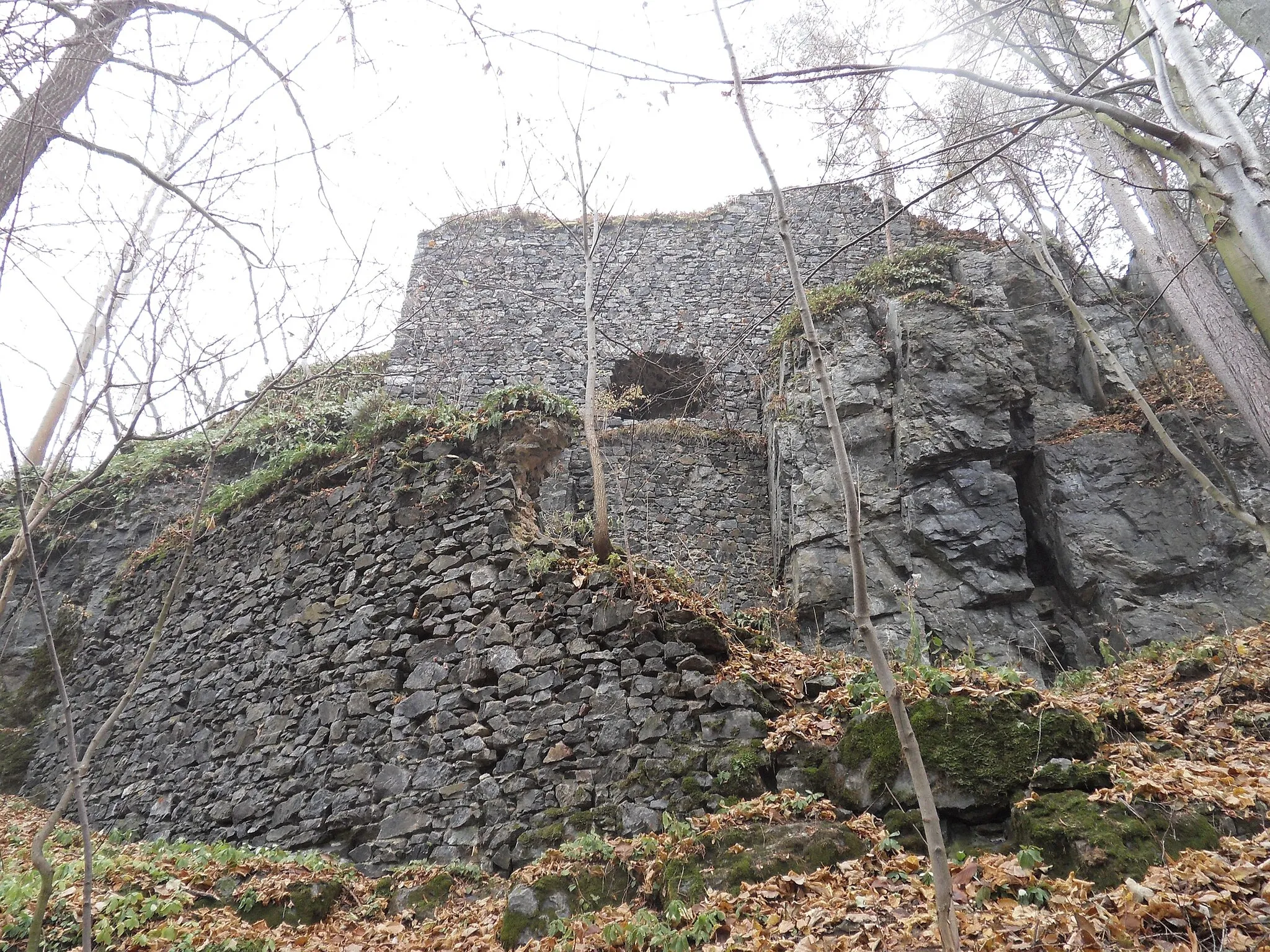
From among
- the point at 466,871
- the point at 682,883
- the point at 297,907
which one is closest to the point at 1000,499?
the point at 682,883

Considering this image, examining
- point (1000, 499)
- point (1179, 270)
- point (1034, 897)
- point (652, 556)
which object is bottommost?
point (1034, 897)

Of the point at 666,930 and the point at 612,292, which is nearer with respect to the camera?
the point at 666,930

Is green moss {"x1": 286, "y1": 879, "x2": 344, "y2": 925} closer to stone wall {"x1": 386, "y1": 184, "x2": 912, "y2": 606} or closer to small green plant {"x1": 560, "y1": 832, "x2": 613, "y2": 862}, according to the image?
small green plant {"x1": 560, "y1": 832, "x2": 613, "y2": 862}

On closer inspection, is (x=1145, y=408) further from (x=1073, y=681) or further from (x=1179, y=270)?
(x=1073, y=681)

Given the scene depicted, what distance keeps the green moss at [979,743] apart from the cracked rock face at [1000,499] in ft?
11.0

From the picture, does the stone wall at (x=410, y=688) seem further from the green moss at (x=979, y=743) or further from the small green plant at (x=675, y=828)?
the green moss at (x=979, y=743)

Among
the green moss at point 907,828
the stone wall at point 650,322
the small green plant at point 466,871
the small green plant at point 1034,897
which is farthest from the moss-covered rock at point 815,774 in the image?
the stone wall at point 650,322

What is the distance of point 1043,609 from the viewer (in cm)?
847

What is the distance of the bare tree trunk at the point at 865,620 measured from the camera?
7.67 feet

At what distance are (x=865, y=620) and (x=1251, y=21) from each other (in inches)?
132

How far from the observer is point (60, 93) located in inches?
151

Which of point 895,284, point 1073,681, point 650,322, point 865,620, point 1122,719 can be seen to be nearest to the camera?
point 865,620

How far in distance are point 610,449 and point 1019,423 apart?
20.1ft

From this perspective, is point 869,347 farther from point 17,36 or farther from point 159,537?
point 159,537
